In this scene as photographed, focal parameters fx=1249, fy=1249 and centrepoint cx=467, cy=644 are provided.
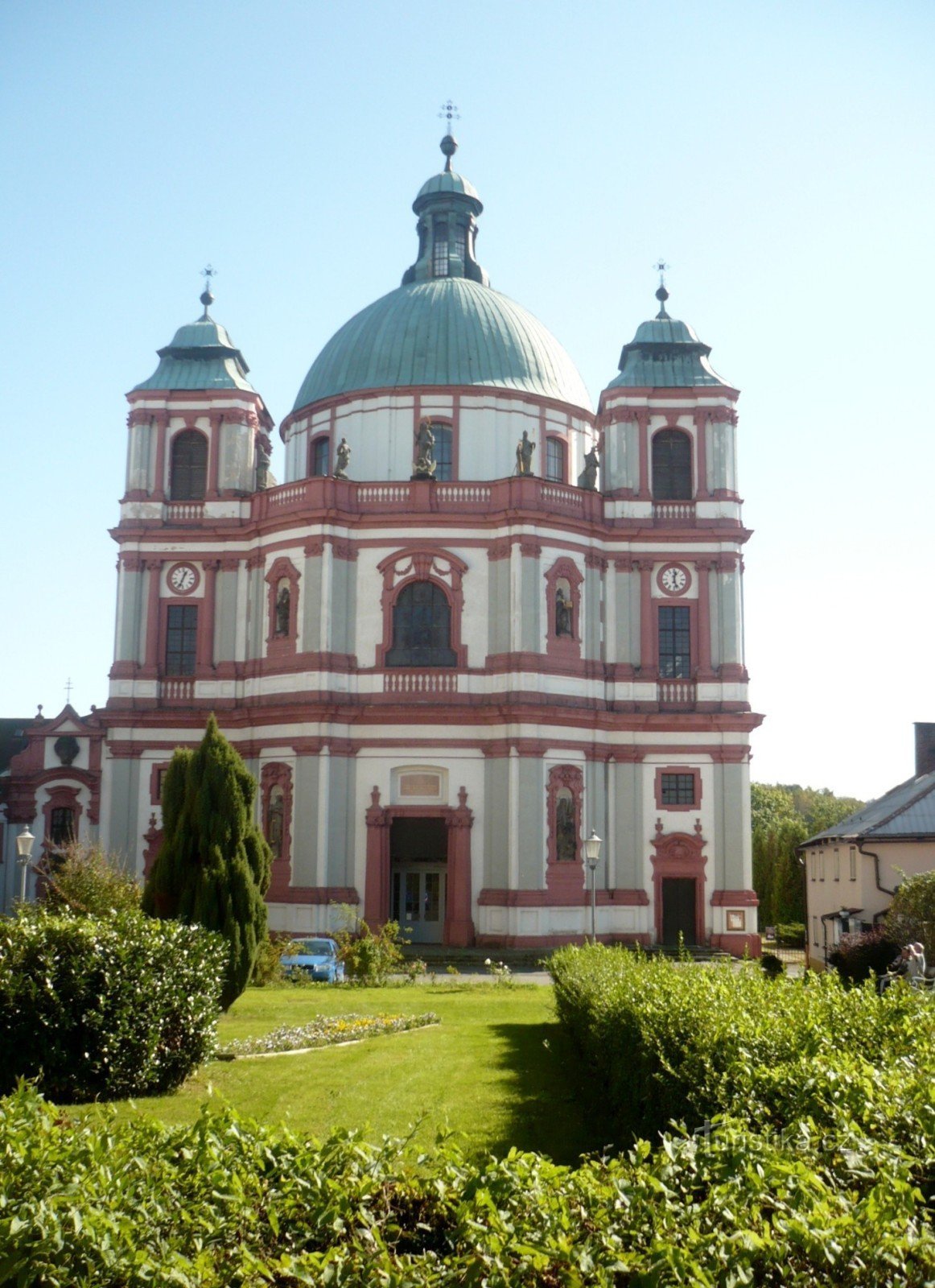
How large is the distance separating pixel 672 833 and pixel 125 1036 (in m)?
30.9

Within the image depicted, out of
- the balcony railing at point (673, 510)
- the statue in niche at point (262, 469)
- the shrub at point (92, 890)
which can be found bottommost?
the shrub at point (92, 890)

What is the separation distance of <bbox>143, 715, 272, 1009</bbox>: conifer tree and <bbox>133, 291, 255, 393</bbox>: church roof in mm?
29134

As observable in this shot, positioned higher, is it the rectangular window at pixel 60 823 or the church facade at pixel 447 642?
the church facade at pixel 447 642

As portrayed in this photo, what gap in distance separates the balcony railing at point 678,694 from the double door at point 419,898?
9.96m

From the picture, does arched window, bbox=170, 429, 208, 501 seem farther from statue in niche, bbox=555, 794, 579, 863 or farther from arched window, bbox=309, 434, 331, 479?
statue in niche, bbox=555, 794, 579, 863

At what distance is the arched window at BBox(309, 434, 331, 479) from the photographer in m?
48.6

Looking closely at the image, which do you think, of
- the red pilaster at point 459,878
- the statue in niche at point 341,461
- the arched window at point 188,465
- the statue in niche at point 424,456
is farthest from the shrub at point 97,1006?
the arched window at point 188,465

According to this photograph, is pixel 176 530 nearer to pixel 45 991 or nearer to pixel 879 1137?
pixel 45 991

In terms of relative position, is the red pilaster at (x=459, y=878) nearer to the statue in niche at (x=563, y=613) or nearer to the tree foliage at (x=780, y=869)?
the statue in niche at (x=563, y=613)

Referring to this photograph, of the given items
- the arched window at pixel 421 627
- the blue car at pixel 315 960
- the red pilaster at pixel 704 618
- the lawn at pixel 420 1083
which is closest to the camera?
the lawn at pixel 420 1083

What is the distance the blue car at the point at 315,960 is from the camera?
107 feet

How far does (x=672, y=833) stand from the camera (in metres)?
44.0

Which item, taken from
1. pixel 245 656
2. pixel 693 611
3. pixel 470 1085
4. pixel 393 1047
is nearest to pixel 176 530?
pixel 245 656

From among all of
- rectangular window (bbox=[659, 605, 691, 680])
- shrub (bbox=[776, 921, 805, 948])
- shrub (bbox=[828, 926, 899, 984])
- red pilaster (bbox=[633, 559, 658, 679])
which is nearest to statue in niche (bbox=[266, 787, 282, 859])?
red pilaster (bbox=[633, 559, 658, 679])
